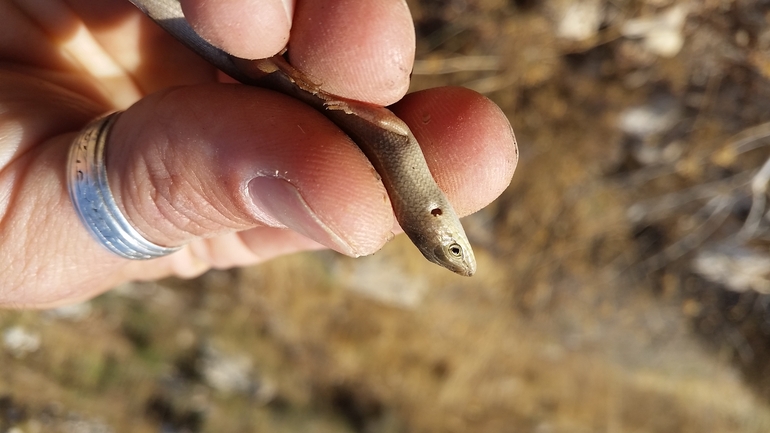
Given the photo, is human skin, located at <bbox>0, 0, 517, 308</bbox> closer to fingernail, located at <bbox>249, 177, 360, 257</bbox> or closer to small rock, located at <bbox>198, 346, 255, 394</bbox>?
fingernail, located at <bbox>249, 177, 360, 257</bbox>

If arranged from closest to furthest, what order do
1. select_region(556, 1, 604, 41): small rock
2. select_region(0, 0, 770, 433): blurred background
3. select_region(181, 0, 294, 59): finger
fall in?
1. select_region(181, 0, 294, 59): finger
2. select_region(556, 1, 604, 41): small rock
3. select_region(0, 0, 770, 433): blurred background

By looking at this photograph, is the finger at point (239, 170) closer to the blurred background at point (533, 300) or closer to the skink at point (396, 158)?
the skink at point (396, 158)

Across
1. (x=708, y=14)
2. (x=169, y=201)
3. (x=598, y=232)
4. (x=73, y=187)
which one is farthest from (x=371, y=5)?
(x=598, y=232)

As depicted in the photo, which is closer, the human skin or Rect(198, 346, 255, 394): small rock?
the human skin

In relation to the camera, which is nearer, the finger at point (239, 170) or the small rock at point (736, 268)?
the finger at point (239, 170)

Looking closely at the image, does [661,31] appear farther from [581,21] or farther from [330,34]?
[330,34]

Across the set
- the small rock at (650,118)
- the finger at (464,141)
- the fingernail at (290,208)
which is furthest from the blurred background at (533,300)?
the fingernail at (290,208)

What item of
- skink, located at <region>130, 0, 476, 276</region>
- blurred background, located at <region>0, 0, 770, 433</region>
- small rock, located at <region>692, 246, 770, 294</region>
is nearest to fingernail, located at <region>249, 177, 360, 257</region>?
skink, located at <region>130, 0, 476, 276</region>

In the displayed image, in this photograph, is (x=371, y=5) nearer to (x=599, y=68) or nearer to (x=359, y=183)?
(x=359, y=183)
